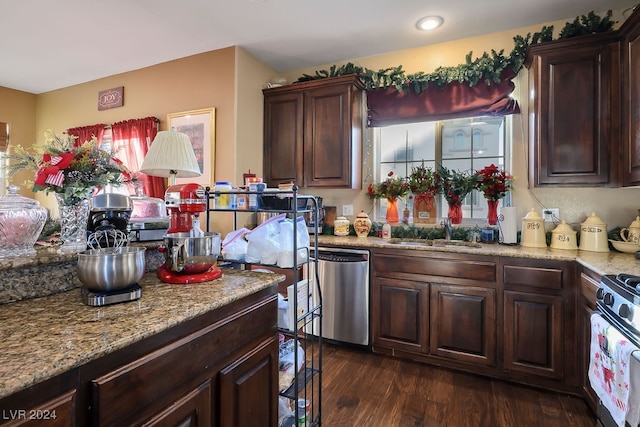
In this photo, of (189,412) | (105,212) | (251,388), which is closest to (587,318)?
(251,388)

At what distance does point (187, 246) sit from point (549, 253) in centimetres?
228

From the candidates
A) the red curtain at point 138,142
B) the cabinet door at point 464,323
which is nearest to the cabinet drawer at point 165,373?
the cabinet door at point 464,323

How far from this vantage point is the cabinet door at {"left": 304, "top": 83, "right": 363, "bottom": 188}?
3.01m

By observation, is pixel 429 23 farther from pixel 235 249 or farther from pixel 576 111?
pixel 235 249

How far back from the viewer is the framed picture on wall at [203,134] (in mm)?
3117

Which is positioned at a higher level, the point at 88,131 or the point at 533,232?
the point at 88,131

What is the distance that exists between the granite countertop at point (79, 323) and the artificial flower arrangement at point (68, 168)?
482 mm

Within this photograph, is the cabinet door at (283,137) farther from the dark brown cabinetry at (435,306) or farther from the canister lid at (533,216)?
the canister lid at (533,216)

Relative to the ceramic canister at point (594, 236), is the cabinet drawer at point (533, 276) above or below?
below

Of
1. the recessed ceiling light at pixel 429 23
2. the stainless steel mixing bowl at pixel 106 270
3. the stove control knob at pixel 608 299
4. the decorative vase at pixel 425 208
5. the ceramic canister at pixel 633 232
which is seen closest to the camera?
the stainless steel mixing bowl at pixel 106 270

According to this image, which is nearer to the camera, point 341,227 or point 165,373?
point 165,373

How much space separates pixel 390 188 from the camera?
306cm

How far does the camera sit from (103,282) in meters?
0.98

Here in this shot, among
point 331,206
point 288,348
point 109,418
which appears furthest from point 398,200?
point 109,418
